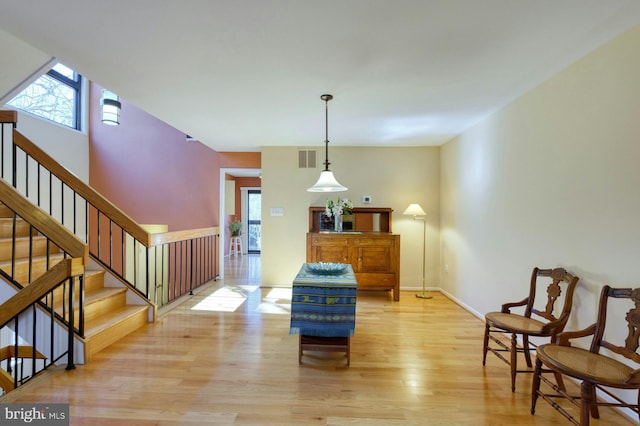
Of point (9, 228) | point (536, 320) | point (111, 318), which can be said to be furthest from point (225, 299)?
point (536, 320)

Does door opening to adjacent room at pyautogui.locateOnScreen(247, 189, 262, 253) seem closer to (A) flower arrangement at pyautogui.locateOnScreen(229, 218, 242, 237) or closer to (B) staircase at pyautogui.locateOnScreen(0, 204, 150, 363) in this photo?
(A) flower arrangement at pyautogui.locateOnScreen(229, 218, 242, 237)

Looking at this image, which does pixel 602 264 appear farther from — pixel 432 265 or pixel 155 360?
pixel 155 360

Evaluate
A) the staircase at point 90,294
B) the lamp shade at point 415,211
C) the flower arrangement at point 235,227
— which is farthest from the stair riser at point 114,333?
the flower arrangement at point 235,227

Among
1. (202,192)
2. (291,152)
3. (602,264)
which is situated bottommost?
(602,264)

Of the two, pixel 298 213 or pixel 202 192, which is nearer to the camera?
pixel 298 213

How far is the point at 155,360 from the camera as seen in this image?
2.66m

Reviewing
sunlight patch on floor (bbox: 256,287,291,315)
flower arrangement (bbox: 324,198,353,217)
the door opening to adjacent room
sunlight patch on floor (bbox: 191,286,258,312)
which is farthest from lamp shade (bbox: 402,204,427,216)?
the door opening to adjacent room

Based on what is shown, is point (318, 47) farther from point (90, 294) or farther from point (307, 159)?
point (90, 294)

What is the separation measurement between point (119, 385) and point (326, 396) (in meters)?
1.59

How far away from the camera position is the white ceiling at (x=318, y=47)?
179 centimetres

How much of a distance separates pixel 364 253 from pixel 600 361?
3076mm

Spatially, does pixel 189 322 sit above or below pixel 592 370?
below

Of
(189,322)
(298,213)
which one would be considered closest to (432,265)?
(298,213)
